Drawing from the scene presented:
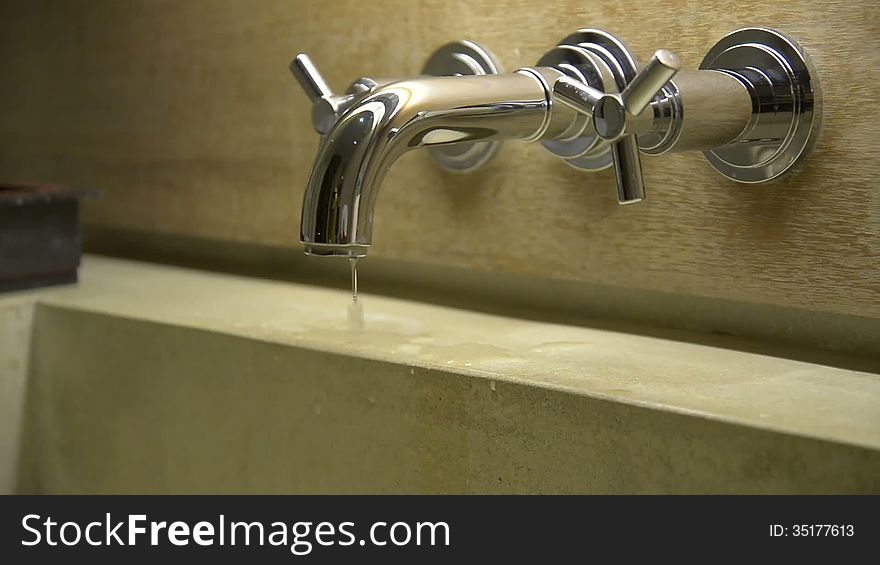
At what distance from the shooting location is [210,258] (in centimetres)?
112

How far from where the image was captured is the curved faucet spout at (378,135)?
0.62 meters

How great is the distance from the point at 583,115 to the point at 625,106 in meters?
0.10

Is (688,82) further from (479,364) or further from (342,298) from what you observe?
(342,298)

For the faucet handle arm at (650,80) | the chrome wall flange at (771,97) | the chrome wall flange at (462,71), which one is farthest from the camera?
the chrome wall flange at (462,71)

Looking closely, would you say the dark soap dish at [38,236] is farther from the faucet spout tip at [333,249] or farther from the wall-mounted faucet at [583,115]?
the faucet spout tip at [333,249]

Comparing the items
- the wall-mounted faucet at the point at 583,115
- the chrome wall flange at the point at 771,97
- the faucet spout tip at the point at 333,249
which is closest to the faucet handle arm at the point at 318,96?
the wall-mounted faucet at the point at 583,115

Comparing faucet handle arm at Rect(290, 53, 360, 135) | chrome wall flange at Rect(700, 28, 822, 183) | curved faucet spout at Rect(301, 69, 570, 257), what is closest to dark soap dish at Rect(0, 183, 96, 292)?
faucet handle arm at Rect(290, 53, 360, 135)

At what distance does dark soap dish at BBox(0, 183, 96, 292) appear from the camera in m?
0.95

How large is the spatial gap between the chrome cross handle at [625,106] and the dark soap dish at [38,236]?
0.51m

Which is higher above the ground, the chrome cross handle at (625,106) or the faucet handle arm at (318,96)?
the faucet handle arm at (318,96)

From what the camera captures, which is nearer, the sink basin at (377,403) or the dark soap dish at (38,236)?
the sink basin at (377,403)

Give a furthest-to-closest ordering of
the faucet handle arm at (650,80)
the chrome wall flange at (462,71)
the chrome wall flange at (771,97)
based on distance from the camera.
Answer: the chrome wall flange at (462,71), the chrome wall flange at (771,97), the faucet handle arm at (650,80)

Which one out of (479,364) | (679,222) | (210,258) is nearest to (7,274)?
(210,258)
